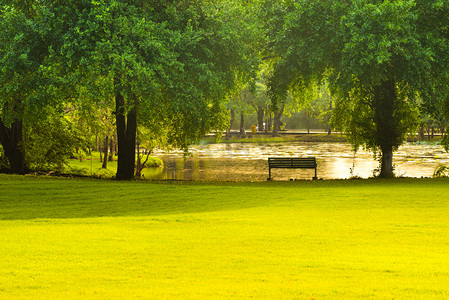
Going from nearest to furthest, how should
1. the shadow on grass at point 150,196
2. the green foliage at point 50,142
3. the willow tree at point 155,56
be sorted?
Result: the shadow on grass at point 150,196 → the willow tree at point 155,56 → the green foliage at point 50,142

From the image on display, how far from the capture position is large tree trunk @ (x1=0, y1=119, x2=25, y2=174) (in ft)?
93.1

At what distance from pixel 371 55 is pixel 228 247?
43.4 feet

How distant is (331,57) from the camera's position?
2472 centimetres

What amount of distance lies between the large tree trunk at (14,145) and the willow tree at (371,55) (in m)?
13.1

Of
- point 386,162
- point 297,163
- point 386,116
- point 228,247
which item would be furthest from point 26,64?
point 386,162

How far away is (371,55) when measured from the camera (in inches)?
818

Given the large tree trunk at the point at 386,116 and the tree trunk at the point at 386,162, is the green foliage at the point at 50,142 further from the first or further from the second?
the tree trunk at the point at 386,162

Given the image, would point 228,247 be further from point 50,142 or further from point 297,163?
point 50,142

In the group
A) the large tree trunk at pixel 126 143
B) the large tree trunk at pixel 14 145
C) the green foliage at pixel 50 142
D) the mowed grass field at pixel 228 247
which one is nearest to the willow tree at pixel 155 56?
the large tree trunk at pixel 126 143

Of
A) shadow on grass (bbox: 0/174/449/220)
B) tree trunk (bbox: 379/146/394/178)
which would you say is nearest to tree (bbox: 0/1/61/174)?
shadow on grass (bbox: 0/174/449/220)

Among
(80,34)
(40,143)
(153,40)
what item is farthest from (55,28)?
(40,143)

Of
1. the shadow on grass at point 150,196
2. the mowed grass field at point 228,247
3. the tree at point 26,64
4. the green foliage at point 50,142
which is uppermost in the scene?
the tree at point 26,64

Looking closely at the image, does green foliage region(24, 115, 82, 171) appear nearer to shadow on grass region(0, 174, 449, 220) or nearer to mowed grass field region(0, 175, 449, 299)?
shadow on grass region(0, 174, 449, 220)

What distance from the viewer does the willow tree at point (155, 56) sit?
19781mm
